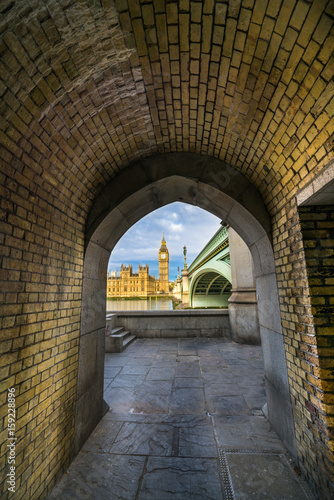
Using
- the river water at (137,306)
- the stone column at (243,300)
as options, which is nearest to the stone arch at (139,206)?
the stone column at (243,300)

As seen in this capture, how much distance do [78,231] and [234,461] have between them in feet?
11.7

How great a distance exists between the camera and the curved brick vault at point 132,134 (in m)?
1.74

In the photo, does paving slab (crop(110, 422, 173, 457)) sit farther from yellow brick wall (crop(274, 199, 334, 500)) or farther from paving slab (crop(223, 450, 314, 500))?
yellow brick wall (crop(274, 199, 334, 500))

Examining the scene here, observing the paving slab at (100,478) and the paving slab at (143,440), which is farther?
the paving slab at (143,440)

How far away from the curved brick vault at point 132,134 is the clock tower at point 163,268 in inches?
4791

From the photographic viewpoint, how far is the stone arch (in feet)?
10.5

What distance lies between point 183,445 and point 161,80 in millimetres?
4504

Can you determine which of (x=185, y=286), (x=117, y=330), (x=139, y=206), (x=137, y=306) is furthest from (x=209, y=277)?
(x=137, y=306)

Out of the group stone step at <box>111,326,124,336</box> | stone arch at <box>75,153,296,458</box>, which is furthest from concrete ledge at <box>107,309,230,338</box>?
stone arch at <box>75,153,296,458</box>

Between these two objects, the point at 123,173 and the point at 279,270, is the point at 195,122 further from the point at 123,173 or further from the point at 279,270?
the point at 279,270

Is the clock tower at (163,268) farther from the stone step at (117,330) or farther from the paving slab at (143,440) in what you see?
the paving slab at (143,440)

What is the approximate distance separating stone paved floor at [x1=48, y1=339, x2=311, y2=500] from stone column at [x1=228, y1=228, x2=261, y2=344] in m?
2.56

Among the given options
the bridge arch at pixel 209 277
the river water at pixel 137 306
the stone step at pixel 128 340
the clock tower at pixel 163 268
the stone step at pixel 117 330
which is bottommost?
the river water at pixel 137 306

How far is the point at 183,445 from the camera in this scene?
3.00m
